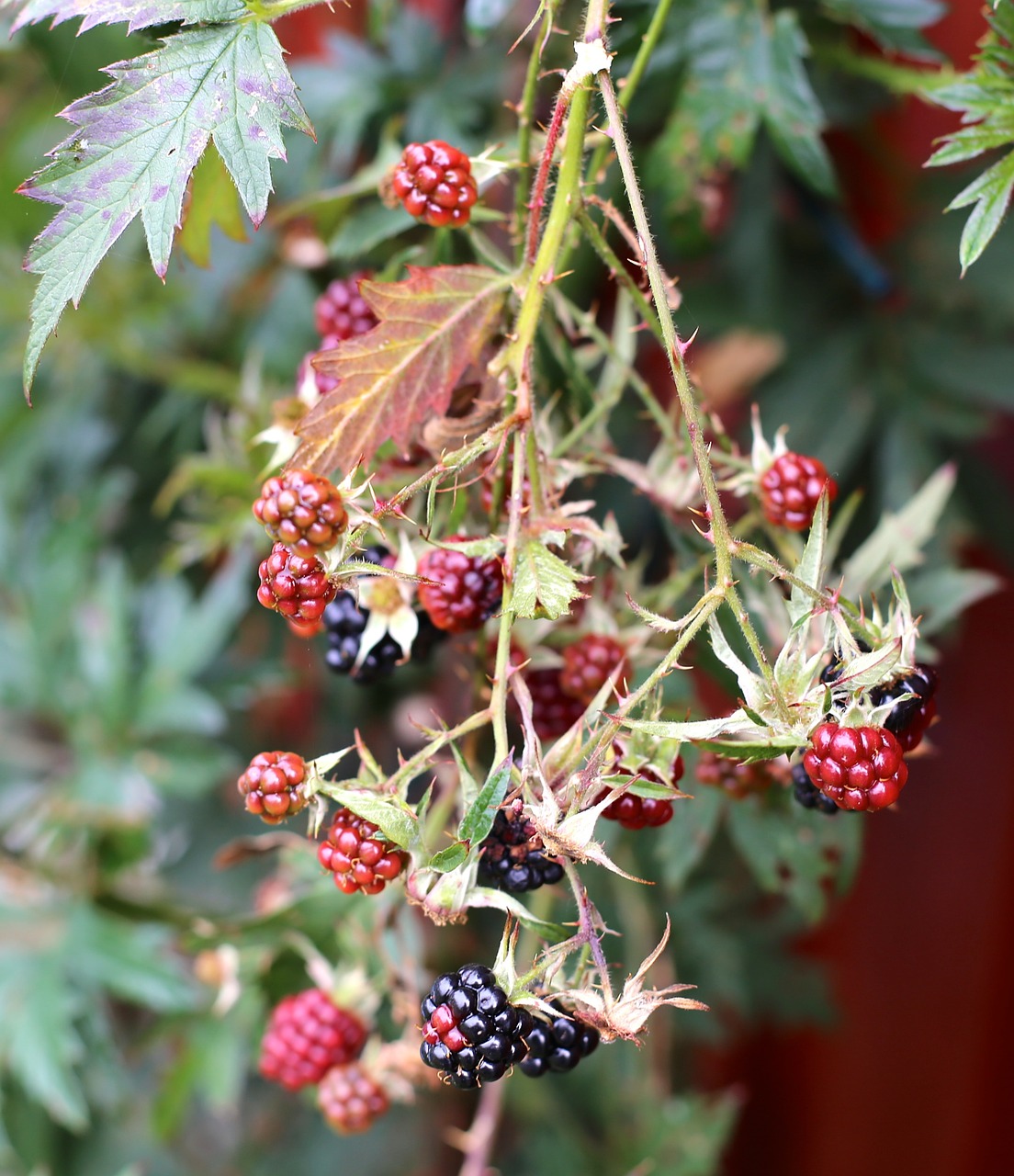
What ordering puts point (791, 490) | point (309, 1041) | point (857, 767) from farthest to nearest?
point (309, 1041) < point (791, 490) < point (857, 767)

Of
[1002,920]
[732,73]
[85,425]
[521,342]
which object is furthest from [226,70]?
[1002,920]

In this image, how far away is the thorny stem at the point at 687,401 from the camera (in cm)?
41

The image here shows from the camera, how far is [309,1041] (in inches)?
26.4

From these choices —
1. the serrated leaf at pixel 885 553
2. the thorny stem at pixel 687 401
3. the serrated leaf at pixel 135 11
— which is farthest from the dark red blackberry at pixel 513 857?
the serrated leaf at pixel 135 11

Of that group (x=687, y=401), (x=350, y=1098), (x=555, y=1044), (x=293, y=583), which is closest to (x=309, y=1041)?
(x=350, y=1098)

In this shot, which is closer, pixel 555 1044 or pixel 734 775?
pixel 555 1044

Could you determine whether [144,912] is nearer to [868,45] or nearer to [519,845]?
[519,845]

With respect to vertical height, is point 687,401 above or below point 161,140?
below

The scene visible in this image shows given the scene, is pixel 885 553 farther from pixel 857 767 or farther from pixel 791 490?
pixel 857 767

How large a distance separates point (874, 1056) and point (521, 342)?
1302mm

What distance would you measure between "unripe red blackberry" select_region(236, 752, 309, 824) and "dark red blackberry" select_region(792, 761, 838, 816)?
0.22 m

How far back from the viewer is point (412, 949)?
2.37ft

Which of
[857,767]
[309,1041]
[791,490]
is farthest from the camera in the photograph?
[309,1041]

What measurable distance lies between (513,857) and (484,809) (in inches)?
1.4
